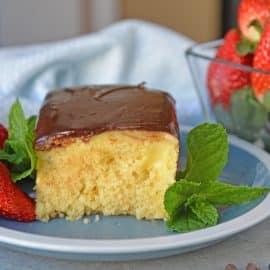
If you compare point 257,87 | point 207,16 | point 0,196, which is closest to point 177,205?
point 0,196

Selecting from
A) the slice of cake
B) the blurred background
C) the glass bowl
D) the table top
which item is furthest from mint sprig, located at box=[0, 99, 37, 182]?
the blurred background

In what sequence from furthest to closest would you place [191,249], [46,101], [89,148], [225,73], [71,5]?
[71,5]
[225,73]
[46,101]
[89,148]
[191,249]

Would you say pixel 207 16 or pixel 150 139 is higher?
pixel 150 139

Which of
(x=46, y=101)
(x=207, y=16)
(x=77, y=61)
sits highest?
(x=46, y=101)

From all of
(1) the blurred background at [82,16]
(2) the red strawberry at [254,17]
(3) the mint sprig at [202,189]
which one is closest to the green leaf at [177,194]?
(3) the mint sprig at [202,189]

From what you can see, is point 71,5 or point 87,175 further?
point 71,5

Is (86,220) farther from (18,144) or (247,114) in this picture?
(247,114)

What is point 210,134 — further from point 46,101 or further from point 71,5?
point 71,5

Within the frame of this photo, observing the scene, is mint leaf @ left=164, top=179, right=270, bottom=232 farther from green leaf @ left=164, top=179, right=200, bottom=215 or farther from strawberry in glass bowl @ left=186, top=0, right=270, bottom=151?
strawberry in glass bowl @ left=186, top=0, right=270, bottom=151
